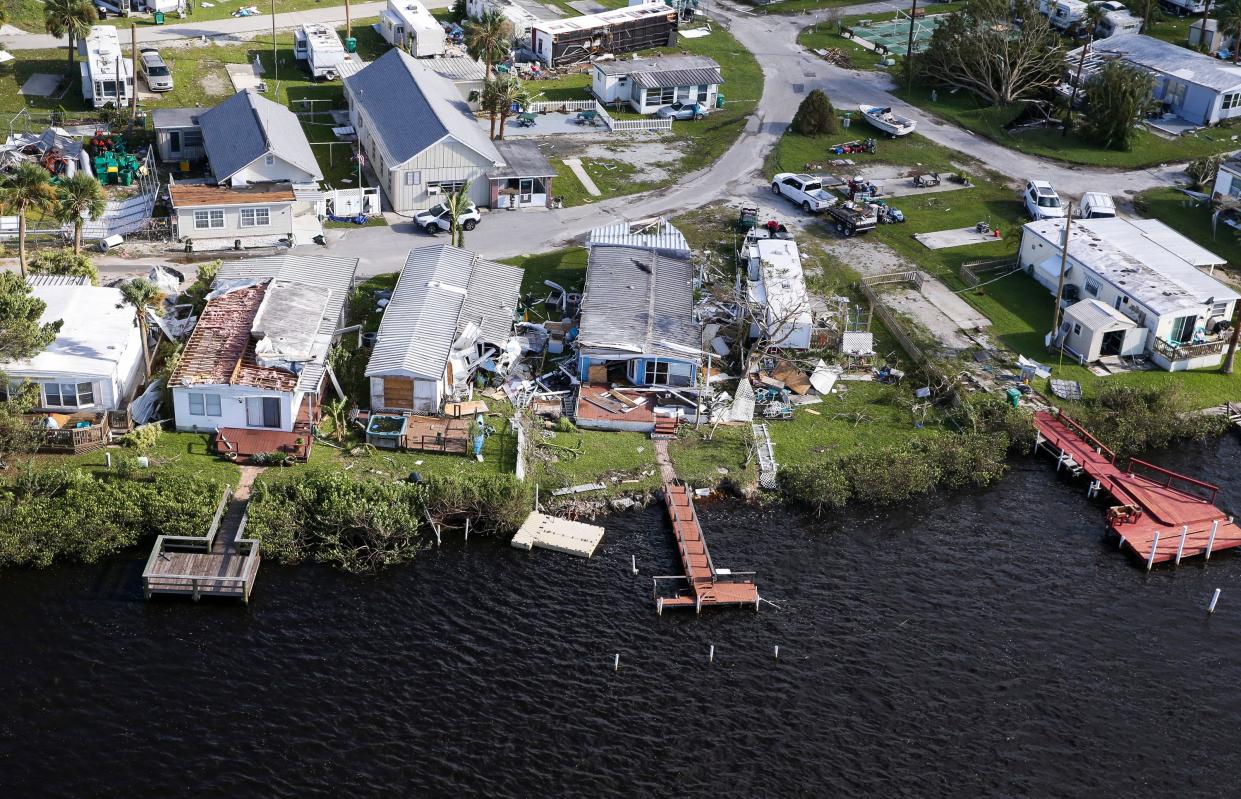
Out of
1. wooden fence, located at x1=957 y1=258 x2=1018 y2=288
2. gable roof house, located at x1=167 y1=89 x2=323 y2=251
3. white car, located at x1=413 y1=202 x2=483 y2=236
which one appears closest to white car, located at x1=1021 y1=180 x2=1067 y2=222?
wooden fence, located at x1=957 y1=258 x2=1018 y2=288

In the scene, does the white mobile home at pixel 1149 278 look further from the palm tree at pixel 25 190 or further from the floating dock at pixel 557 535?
the palm tree at pixel 25 190

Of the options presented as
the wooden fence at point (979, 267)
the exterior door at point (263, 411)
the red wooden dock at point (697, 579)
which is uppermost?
the wooden fence at point (979, 267)

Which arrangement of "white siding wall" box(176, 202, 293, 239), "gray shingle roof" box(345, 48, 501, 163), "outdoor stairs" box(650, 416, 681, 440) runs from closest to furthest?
"outdoor stairs" box(650, 416, 681, 440), "white siding wall" box(176, 202, 293, 239), "gray shingle roof" box(345, 48, 501, 163)

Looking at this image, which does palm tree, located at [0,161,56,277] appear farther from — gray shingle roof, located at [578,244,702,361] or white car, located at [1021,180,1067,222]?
white car, located at [1021,180,1067,222]

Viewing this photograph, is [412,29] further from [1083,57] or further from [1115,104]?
[1115,104]

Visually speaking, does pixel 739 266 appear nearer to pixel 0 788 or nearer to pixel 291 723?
pixel 291 723

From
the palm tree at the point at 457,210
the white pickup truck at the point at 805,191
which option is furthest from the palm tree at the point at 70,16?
the white pickup truck at the point at 805,191

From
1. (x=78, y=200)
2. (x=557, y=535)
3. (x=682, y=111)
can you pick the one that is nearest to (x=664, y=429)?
(x=557, y=535)
